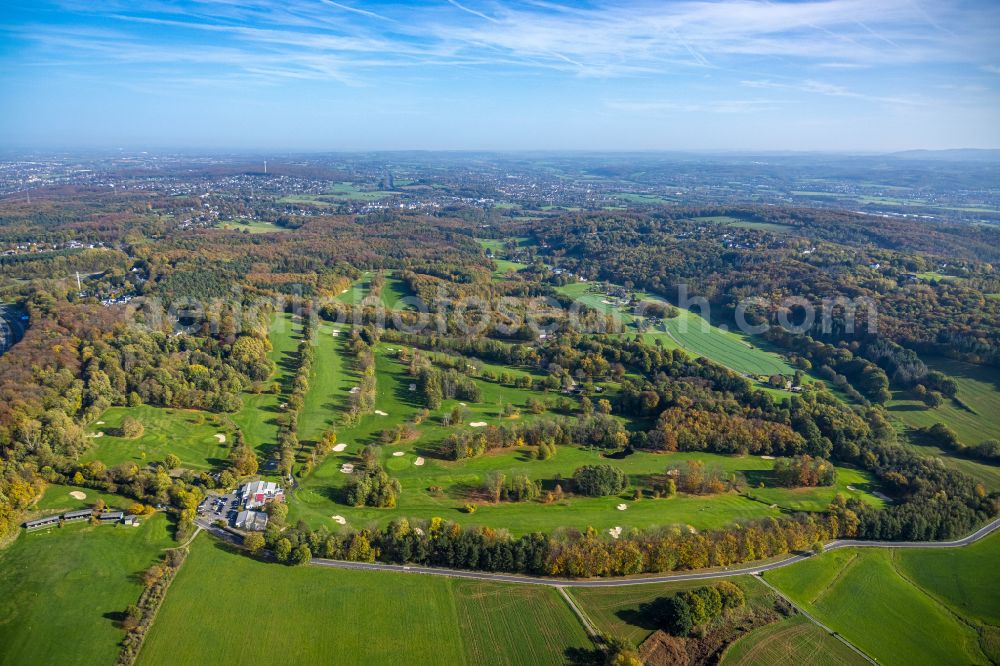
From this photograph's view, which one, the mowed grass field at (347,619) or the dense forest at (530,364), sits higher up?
the dense forest at (530,364)

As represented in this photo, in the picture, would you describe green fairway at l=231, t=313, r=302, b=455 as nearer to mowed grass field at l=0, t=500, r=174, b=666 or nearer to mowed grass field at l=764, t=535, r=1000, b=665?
mowed grass field at l=0, t=500, r=174, b=666

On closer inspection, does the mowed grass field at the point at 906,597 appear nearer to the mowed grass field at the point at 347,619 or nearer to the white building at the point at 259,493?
the mowed grass field at the point at 347,619

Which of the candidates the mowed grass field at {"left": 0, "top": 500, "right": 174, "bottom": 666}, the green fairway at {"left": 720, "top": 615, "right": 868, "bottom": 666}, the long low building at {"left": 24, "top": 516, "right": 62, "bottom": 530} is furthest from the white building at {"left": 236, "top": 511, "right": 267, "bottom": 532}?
the green fairway at {"left": 720, "top": 615, "right": 868, "bottom": 666}

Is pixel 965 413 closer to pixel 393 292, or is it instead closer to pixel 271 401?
pixel 271 401

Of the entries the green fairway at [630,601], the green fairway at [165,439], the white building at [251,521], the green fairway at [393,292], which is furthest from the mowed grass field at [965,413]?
the green fairway at [393,292]

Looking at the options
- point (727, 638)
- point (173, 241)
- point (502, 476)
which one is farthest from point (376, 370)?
point (173, 241)

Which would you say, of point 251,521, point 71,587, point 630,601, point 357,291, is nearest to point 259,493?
point 251,521
